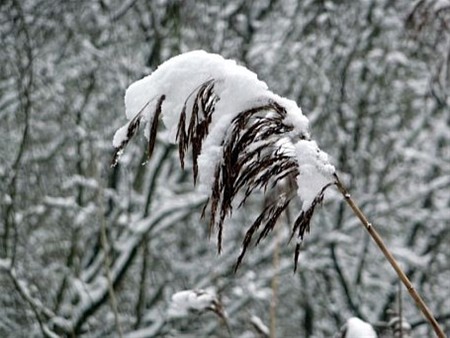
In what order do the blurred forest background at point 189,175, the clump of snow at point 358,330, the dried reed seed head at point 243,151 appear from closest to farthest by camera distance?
the dried reed seed head at point 243,151, the clump of snow at point 358,330, the blurred forest background at point 189,175

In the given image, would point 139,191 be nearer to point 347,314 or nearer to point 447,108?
point 347,314

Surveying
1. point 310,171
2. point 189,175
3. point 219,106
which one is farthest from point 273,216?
point 189,175

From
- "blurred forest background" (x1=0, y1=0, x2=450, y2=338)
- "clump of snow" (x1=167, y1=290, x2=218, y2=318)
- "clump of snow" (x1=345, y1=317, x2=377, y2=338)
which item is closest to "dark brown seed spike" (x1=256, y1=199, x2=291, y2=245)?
"clump of snow" (x1=345, y1=317, x2=377, y2=338)

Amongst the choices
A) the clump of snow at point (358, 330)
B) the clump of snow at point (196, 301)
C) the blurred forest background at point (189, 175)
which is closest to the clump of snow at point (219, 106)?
the clump of snow at point (358, 330)

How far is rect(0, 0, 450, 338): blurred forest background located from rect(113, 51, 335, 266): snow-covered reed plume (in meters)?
8.34

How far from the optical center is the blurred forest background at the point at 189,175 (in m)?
10.0

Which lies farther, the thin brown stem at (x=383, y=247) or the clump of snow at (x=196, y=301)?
the clump of snow at (x=196, y=301)

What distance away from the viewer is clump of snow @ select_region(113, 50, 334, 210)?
1.28 metres

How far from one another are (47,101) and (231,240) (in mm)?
2949

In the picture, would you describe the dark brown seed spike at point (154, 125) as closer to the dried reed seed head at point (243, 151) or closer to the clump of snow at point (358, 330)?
the dried reed seed head at point (243, 151)

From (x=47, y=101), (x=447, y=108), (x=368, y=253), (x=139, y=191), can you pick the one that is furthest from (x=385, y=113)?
(x=47, y=101)

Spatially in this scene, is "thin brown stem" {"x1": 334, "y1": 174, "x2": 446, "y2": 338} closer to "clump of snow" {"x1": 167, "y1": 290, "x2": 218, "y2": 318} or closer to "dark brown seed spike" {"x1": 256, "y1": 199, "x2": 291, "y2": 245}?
"dark brown seed spike" {"x1": 256, "y1": 199, "x2": 291, "y2": 245}

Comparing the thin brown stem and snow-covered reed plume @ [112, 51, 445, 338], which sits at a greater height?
snow-covered reed plume @ [112, 51, 445, 338]

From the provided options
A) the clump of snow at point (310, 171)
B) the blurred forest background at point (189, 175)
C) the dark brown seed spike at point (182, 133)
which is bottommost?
the blurred forest background at point (189, 175)
